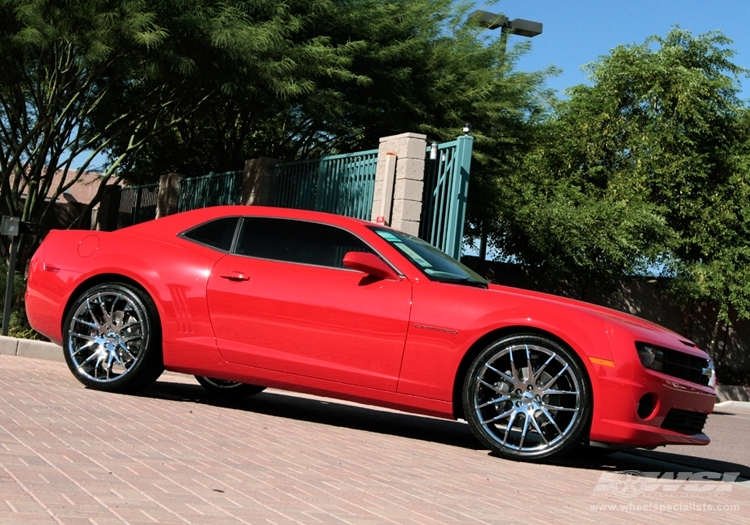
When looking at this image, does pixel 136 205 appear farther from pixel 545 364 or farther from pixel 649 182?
pixel 545 364

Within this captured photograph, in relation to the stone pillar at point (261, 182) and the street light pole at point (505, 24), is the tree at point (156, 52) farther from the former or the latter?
the street light pole at point (505, 24)

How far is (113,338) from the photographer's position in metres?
7.78

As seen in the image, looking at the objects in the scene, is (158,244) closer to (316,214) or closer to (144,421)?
(316,214)

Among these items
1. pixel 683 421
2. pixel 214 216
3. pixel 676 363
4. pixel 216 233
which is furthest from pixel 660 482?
pixel 214 216

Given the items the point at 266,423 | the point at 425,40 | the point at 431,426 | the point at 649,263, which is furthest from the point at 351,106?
the point at 266,423

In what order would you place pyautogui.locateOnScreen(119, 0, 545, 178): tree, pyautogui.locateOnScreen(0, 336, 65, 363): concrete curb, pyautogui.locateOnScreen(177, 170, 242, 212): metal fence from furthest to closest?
pyautogui.locateOnScreen(119, 0, 545, 178): tree
pyautogui.locateOnScreen(177, 170, 242, 212): metal fence
pyautogui.locateOnScreen(0, 336, 65, 363): concrete curb

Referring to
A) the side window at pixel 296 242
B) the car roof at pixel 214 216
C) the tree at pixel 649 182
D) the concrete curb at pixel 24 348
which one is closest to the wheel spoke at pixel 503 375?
the side window at pixel 296 242

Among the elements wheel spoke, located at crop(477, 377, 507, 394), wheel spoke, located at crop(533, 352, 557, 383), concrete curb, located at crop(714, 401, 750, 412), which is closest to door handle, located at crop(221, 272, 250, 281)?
wheel spoke, located at crop(477, 377, 507, 394)

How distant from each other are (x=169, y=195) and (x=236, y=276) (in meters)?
12.9

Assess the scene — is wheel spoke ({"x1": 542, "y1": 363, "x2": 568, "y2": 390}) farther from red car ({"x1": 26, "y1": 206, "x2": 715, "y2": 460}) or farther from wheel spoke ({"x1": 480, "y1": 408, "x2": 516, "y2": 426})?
wheel spoke ({"x1": 480, "y1": 408, "x2": 516, "y2": 426})

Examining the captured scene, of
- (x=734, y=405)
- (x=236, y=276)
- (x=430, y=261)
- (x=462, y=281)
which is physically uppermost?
(x=430, y=261)

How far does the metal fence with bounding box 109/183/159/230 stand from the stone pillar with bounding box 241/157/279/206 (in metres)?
4.98

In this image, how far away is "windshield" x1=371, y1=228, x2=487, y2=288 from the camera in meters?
7.23

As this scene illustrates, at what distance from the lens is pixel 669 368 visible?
668cm
